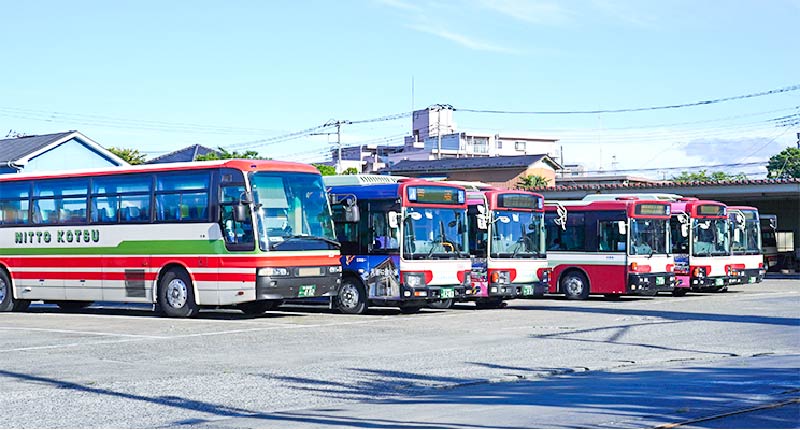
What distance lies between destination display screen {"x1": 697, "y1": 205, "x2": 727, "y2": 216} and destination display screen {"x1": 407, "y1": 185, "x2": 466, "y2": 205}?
11.4m

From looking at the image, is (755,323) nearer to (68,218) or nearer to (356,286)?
(356,286)

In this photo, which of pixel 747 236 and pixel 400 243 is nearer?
pixel 400 243

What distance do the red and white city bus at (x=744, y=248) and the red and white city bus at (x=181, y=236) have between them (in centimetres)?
1691

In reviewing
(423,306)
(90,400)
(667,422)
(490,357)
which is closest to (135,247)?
(423,306)

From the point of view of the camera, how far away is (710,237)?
3481cm

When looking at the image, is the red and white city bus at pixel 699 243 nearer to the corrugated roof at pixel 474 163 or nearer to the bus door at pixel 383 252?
the bus door at pixel 383 252

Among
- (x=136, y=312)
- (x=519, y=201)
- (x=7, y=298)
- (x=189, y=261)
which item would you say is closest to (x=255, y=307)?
(x=189, y=261)

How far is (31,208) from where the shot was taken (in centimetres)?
2616

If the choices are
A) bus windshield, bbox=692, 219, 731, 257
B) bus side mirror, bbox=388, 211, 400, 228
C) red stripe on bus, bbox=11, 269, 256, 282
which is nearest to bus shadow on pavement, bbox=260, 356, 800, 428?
red stripe on bus, bbox=11, 269, 256, 282

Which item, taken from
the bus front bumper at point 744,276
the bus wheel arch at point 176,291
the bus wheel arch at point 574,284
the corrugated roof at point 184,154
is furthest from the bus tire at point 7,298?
Answer: the corrugated roof at point 184,154

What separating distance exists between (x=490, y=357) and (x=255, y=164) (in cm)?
797

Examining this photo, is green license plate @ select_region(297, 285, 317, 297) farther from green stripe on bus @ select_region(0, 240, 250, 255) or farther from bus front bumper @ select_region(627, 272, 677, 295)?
bus front bumper @ select_region(627, 272, 677, 295)

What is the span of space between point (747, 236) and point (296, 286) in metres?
20.6

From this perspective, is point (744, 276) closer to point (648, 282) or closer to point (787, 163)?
point (648, 282)
